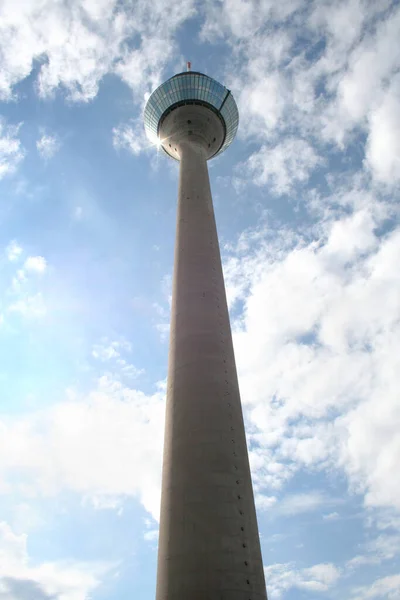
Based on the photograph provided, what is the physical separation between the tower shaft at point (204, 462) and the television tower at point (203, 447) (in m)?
0.04

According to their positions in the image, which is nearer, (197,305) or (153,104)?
(197,305)

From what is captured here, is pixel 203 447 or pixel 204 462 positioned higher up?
pixel 203 447

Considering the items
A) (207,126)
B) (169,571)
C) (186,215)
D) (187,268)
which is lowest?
(169,571)

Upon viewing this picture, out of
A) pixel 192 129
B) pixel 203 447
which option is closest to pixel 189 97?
pixel 192 129

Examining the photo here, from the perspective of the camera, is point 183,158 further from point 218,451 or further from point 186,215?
point 218,451

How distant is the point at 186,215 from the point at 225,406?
61.5ft

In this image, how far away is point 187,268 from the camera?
108ft

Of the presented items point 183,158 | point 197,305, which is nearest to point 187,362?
→ point 197,305

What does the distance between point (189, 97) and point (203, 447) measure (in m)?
41.5

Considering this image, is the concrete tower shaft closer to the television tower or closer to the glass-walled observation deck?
the glass-walled observation deck

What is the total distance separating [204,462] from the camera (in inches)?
883

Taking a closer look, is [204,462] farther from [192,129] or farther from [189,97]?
[189,97]

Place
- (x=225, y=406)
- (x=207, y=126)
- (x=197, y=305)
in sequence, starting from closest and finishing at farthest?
(x=225, y=406) < (x=197, y=305) < (x=207, y=126)

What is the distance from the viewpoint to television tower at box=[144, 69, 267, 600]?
63.8 ft
